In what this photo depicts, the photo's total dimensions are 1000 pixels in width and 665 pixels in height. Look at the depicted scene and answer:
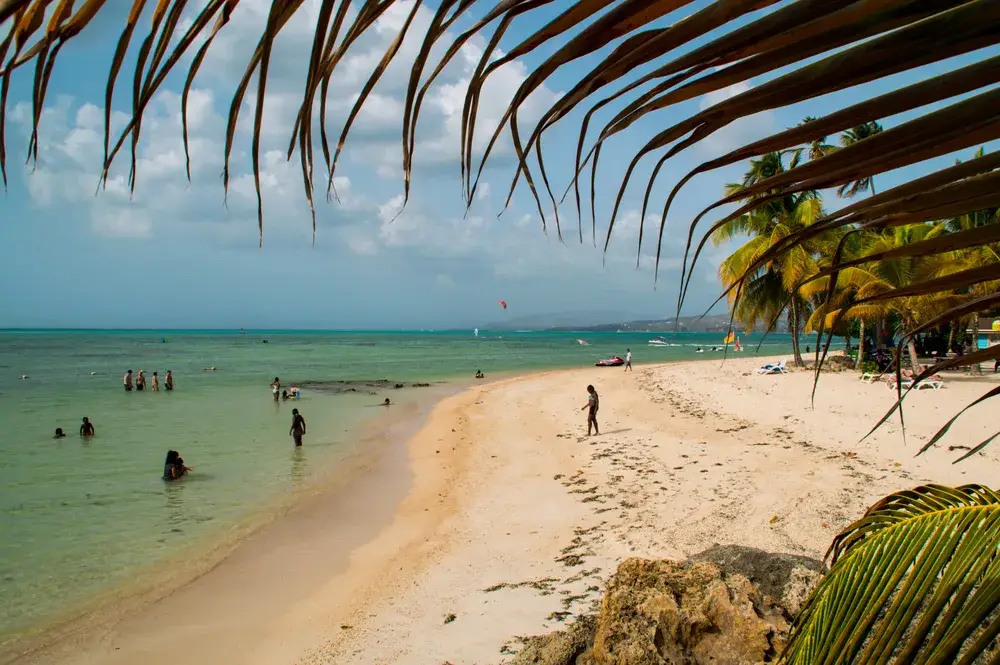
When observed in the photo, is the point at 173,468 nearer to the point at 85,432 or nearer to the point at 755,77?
the point at 85,432

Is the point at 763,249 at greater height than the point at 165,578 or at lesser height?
greater

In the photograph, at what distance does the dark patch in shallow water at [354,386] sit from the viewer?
98.5ft

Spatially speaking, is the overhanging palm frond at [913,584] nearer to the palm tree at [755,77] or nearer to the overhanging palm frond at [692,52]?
the palm tree at [755,77]

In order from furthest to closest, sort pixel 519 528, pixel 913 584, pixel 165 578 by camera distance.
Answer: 1. pixel 519 528
2. pixel 165 578
3. pixel 913 584

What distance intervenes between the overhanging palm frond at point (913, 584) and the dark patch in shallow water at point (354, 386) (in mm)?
28420

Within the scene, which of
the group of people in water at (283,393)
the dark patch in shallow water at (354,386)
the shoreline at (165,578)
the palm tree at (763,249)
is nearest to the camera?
the shoreline at (165,578)

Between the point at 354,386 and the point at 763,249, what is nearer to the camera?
the point at 763,249

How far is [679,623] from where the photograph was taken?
3.94 m

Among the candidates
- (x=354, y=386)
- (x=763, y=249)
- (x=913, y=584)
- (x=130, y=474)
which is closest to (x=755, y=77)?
(x=913, y=584)

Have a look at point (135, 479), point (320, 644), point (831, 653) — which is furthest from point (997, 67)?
point (135, 479)

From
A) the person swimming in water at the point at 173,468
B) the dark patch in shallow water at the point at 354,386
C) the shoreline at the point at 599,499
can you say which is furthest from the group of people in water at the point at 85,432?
the dark patch in shallow water at the point at 354,386

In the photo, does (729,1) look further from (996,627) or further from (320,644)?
(320,644)

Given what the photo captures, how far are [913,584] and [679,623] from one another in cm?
344

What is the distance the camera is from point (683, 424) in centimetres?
1540
